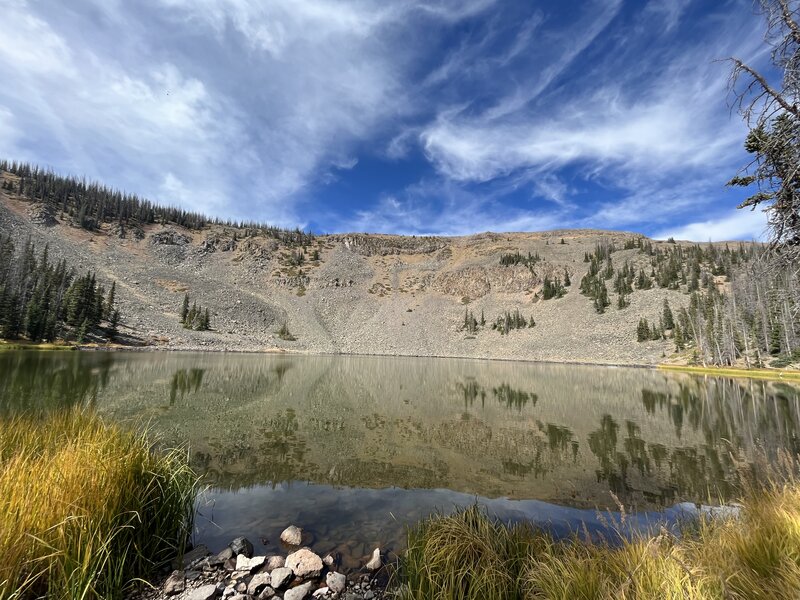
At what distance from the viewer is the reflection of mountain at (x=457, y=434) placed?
32.8 ft

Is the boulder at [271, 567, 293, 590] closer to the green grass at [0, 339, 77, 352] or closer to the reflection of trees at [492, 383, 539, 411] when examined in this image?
the reflection of trees at [492, 383, 539, 411]

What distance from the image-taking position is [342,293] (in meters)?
114

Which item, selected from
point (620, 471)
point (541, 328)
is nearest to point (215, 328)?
point (541, 328)

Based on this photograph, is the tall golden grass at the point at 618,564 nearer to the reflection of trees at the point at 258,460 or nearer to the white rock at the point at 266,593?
the white rock at the point at 266,593

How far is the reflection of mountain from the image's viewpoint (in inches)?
393

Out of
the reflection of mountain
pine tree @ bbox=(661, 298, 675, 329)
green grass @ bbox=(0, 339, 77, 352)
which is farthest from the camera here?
pine tree @ bbox=(661, 298, 675, 329)

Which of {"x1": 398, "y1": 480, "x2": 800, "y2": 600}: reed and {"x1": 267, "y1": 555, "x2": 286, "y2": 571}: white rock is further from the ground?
{"x1": 398, "y1": 480, "x2": 800, "y2": 600}: reed

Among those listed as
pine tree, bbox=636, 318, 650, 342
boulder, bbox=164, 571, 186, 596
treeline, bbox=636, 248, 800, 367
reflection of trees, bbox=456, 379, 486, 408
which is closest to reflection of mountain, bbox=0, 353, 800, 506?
reflection of trees, bbox=456, 379, 486, 408

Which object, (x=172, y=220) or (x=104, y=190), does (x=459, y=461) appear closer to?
(x=172, y=220)

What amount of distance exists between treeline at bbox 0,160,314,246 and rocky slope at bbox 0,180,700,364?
3.52m

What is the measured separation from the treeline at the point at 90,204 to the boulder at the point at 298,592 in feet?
440

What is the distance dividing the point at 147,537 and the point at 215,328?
271ft

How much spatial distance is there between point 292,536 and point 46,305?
66.2 metres

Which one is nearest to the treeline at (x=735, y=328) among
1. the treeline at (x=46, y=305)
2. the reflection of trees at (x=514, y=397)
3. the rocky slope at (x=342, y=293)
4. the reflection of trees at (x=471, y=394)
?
the rocky slope at (x=342, y=293)
